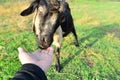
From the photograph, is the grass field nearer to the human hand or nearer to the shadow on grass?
the shadow on grass

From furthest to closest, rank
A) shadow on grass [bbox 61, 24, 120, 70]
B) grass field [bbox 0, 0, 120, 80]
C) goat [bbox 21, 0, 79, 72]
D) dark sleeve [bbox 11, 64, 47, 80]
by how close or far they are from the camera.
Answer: shadow on grass [bbox 61, 24, 120, 70] < grass field [bbox 0, 0, 120, 80] < goat [bbox 21, 0, 79, 72] < dark sleeve [bbox 11, 64, 47, 80]

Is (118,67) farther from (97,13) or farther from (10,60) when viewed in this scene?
(97,13)

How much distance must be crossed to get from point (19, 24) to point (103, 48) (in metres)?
3.71

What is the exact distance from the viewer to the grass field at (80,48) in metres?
7.91

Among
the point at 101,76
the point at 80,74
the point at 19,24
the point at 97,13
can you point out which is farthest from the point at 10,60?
the point at 97,13

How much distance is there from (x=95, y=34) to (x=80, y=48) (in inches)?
A: 78.1

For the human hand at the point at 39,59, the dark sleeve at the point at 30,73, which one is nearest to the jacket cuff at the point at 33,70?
the dark sleeve at the point at 30,73

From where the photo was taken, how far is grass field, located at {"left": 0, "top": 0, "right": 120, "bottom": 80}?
7.91 m

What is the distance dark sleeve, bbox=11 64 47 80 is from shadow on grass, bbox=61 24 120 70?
19.4 feet

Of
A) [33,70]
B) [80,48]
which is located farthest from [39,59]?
[80,48]

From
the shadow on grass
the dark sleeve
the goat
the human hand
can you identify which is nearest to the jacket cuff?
the dark sleeve

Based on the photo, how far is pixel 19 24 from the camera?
39.6ft

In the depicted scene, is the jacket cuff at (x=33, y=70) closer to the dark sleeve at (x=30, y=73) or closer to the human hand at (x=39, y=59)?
the dark sleeve at (x=30, y=73)

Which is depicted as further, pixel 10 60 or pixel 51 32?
pixel 10 60
